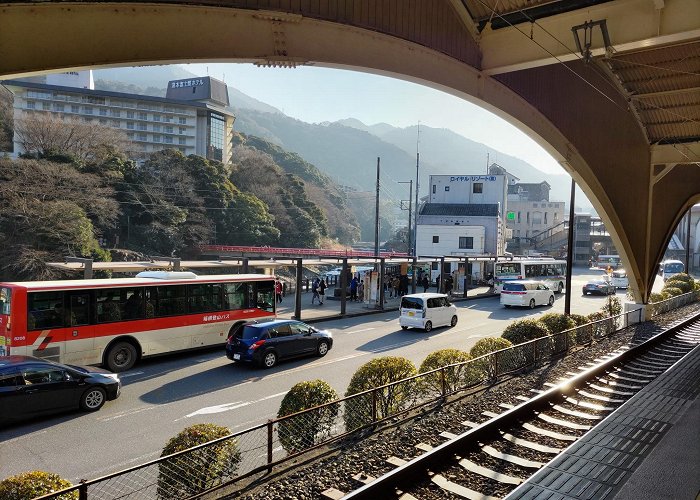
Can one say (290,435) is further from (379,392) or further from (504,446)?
(504,446)

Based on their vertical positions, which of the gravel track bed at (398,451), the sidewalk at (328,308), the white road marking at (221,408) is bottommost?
the white road marking at (221,408)

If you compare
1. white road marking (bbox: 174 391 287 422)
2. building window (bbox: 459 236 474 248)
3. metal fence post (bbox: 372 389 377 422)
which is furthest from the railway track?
building window (bbox: 459 236 474 248)

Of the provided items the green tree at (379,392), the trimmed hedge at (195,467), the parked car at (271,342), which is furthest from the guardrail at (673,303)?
the trimmed hedge at (195,467)

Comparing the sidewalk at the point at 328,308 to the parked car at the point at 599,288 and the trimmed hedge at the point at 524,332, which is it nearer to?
the trimmed hedge at the point at 524,332

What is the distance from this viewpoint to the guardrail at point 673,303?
23.6 meters

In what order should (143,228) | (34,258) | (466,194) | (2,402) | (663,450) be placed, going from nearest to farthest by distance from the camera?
(663,450) → (2,402) → (34,258) → (143,228) → (466,194)

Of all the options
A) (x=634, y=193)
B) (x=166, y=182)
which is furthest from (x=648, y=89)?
(x=166, y=182)

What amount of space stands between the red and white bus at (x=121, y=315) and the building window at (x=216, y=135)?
7214 centimetres

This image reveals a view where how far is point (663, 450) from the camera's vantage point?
7008 mm

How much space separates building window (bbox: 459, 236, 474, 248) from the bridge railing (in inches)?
1779

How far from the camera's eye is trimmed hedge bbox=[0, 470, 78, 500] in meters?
4.98

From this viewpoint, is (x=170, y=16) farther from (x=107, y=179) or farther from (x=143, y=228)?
(x=143, y=228)

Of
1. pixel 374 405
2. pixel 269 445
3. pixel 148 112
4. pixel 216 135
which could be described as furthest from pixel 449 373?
pixel 216 135

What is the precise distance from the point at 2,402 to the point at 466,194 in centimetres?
6682
